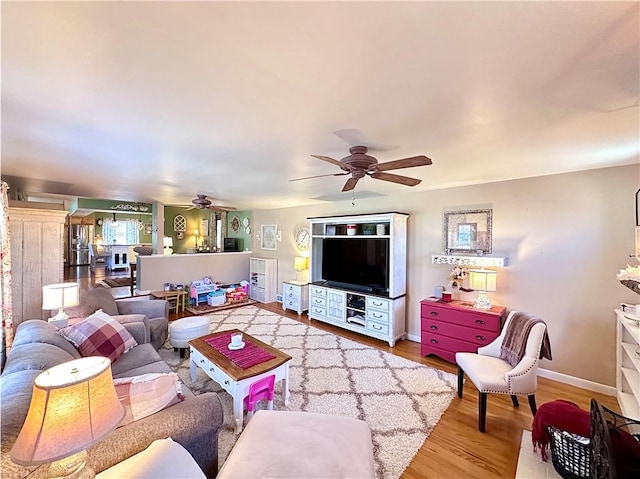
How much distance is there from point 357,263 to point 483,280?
1975mm

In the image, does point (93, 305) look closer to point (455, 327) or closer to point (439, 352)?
point (439, 352)

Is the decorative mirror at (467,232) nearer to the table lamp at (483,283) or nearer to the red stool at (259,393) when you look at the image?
the table lamp at (483,283)

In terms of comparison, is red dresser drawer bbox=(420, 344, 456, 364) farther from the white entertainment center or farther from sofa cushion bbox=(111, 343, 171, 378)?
sofa cushion bbox=(111, 343, 171, 378)

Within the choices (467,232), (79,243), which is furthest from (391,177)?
(79,243)

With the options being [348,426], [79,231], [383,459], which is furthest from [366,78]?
[79,231]

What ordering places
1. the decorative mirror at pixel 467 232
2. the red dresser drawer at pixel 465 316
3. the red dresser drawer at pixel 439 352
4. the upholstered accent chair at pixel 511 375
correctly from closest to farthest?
1. the upholstered accent chair at pixel 511 375
2. the red dresser drawer at pixel 465 316
3. the red dresser drawer at pixel 439 352
4. the decorative mirror at pixel 467 232

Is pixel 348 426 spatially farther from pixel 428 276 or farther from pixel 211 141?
pixel 428 276

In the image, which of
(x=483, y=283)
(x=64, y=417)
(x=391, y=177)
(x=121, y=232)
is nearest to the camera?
(x=64, y=417)

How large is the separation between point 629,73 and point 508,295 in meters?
2.76

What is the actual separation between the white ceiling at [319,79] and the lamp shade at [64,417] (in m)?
1.30

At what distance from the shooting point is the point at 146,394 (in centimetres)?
148

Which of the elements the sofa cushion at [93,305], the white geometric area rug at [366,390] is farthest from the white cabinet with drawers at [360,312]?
the sofa cushion at [93,305]

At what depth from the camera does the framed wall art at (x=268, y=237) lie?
683 centimetres

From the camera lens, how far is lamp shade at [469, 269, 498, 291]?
3.15m
